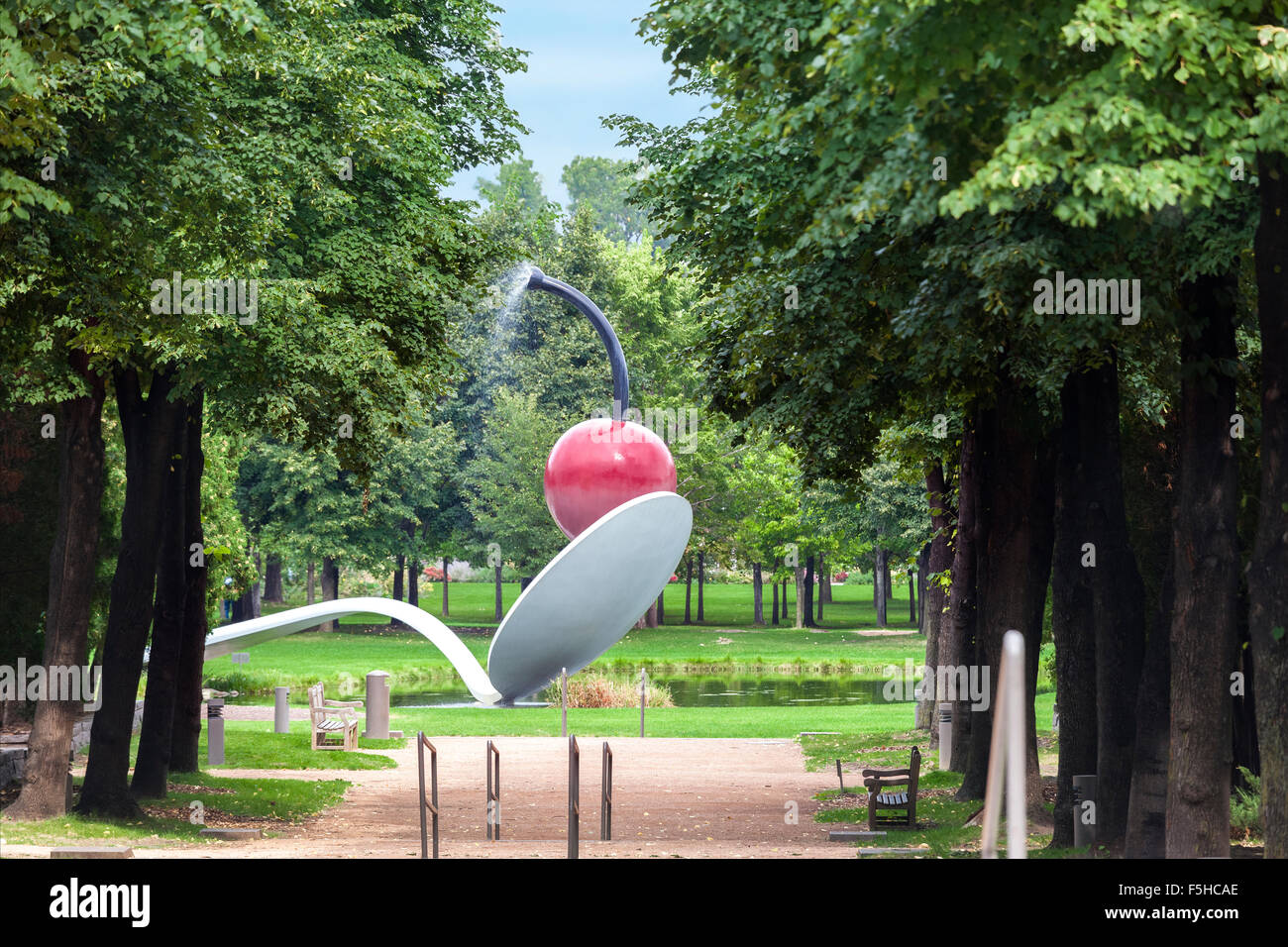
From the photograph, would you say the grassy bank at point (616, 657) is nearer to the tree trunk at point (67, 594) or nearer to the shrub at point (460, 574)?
the tree trunk at point (67, 594)

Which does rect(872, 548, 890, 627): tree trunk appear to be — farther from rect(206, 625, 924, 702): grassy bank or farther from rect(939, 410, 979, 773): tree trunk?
rect(939, 410, 979, 773): tree trunk

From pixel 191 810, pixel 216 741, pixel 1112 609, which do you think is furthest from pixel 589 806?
pixel 1112 609

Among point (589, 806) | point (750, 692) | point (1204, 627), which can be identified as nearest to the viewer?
point (1204, 627)

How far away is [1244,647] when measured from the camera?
17094 millimetres

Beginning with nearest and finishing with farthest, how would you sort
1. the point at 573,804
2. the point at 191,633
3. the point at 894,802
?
the point at 573,804
the point at 894,802
the point at 191,633

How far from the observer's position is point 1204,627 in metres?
11.5

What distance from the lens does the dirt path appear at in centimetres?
1533

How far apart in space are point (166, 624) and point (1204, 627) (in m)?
13.8

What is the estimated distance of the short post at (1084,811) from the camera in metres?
14.3

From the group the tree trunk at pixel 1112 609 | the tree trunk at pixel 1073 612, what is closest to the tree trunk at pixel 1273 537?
the tree trunk at pixel 1112 609

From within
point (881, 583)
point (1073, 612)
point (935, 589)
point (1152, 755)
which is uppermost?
point (1073, 612)

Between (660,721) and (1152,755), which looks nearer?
(1152,755)

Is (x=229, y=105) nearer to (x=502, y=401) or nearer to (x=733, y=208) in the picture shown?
(x=733, y=208)

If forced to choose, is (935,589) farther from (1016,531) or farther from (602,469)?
(1016,531)
